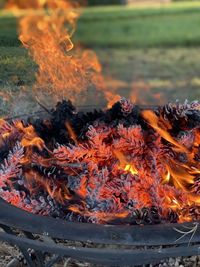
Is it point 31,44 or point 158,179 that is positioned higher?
point 31,44

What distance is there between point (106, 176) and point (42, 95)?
0.61 metres

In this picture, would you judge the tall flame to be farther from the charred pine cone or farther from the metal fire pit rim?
the metal fire pit rim

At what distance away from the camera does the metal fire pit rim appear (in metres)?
1.53

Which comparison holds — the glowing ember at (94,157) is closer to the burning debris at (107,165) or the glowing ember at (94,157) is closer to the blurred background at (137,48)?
the burning debris at (107,165)

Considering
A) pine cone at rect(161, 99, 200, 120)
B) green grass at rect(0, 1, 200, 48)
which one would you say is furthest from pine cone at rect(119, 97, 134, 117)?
green grass at rect(0, 1, 200, 48)

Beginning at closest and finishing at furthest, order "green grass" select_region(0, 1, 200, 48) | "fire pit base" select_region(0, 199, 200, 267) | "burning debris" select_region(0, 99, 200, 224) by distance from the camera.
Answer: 1. "fire pit base" select_region(0, 199, 200, 267)
2. "burning debris" select_region(0, 99, 200, 224)
3. "green grass" select_region(0, 1, 200, 48)

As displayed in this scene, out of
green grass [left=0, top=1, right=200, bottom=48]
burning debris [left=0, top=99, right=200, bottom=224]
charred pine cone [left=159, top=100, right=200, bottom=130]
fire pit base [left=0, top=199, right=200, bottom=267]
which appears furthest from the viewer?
green grass [left=0, top=1, right=200, bottom=48]

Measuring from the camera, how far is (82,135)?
204cm

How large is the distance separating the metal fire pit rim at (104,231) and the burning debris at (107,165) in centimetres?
15

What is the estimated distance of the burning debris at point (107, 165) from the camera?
5.83 ft

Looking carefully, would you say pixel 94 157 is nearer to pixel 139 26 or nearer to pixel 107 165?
pixel 107 165

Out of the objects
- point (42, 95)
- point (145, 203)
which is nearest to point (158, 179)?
point (145, 203)

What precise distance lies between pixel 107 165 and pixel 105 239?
449 millimetres

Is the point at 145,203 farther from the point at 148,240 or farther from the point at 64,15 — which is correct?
the point at 64,15
